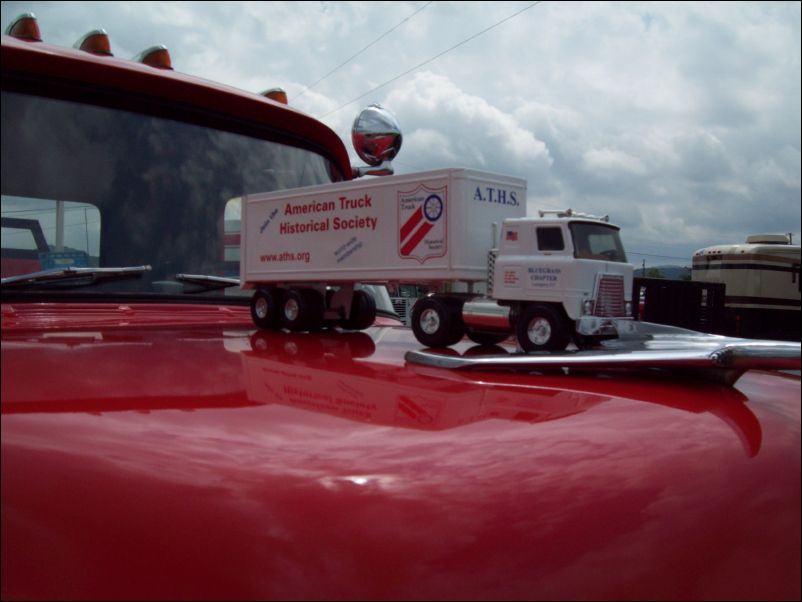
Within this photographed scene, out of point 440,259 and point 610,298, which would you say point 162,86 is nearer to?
point 440,259

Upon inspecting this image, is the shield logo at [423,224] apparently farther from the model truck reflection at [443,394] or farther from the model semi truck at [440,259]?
the model truck reflection at [443,394]

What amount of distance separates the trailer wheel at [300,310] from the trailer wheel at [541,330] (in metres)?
0.74

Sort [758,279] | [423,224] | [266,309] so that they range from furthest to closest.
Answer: [758,279] → [423,224] → [266,309]

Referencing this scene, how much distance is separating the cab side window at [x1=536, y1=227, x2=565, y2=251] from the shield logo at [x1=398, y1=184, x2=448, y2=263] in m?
0.36

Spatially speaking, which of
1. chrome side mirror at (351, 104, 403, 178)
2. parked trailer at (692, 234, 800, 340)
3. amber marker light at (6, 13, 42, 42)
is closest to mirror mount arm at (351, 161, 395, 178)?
chrome side mirror at (351, 104, 403, 178)

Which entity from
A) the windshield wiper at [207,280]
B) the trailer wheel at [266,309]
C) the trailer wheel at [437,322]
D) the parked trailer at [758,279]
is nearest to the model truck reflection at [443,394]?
the trailer wheel at [437,322]

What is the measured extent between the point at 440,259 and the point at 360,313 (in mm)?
374

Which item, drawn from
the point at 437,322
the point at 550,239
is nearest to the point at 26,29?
the point at 437,322

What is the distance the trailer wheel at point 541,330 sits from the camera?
227cm

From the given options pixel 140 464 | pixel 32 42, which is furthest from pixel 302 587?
pixel 32 42

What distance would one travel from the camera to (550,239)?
2660 millimetres

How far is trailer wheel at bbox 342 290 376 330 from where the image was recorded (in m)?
2.89

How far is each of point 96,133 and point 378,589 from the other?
2139mm

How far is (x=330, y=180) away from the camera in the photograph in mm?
3365
